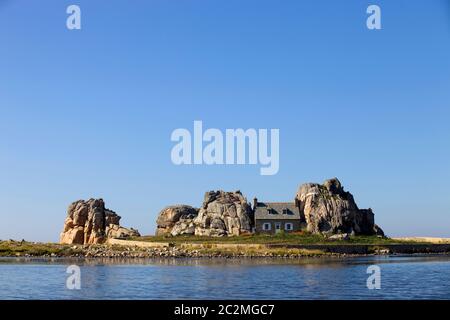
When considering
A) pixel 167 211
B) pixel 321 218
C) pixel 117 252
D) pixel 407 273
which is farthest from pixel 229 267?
pixel 167 211

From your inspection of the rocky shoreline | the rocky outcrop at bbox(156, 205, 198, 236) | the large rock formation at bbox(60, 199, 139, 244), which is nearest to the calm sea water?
the rocky shoreline

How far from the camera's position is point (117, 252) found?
7138 cm

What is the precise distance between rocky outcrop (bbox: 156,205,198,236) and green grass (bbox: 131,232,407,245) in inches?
201

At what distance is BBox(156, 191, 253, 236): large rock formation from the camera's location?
8381 centimetres

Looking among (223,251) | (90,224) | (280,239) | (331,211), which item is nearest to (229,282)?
(223,251)

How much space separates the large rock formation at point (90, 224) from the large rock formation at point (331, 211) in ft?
90.1

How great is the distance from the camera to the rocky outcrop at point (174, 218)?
89.0 metres

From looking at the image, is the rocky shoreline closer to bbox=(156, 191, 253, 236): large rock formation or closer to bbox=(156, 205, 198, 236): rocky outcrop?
bbox=(156, 191, 253, 236): large rock formation

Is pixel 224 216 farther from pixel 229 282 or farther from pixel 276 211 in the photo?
pixel 229 282

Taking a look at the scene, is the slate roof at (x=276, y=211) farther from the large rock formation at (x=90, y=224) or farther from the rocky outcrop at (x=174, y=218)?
the large rock formation at (x=90, y=224)

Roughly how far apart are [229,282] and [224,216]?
47753 mm

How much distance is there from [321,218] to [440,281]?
4348 cm

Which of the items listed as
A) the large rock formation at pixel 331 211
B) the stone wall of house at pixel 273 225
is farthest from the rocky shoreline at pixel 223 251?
the stone wall of house at pixel 273 225
